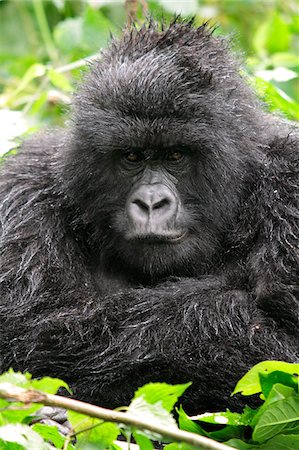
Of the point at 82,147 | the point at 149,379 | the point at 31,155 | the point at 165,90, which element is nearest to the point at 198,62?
the point at 165,90

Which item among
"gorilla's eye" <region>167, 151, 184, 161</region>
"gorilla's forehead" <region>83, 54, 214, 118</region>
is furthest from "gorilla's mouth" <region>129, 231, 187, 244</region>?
"gorilla's forehead" <region>83, 54, 214, 118</region>

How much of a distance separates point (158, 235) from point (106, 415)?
1.60m

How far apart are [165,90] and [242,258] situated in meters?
0.81

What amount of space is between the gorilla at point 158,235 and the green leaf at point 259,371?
574 millimetres

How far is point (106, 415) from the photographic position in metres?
2.42

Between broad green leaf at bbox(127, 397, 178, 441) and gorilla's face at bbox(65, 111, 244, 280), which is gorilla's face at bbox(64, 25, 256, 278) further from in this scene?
broad green leaf at bbox(127, 397, 178, 441)

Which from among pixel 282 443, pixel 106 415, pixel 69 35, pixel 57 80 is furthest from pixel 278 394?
pixel 69 35

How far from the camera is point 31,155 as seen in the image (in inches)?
183

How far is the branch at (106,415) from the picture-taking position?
2316mm

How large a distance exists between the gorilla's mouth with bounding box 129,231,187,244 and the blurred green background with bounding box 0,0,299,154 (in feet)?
3.15

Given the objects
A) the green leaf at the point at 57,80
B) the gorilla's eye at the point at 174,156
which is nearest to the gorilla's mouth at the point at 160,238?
the gorilla's eye at the point at 174,156

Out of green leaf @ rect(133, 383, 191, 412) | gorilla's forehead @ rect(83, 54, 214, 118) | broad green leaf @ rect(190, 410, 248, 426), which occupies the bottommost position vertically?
broad green leaf @ rect(190, 410, 248, 426)

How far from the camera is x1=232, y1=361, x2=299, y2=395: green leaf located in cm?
310

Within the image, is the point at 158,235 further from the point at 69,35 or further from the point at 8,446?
the point at 69,35
